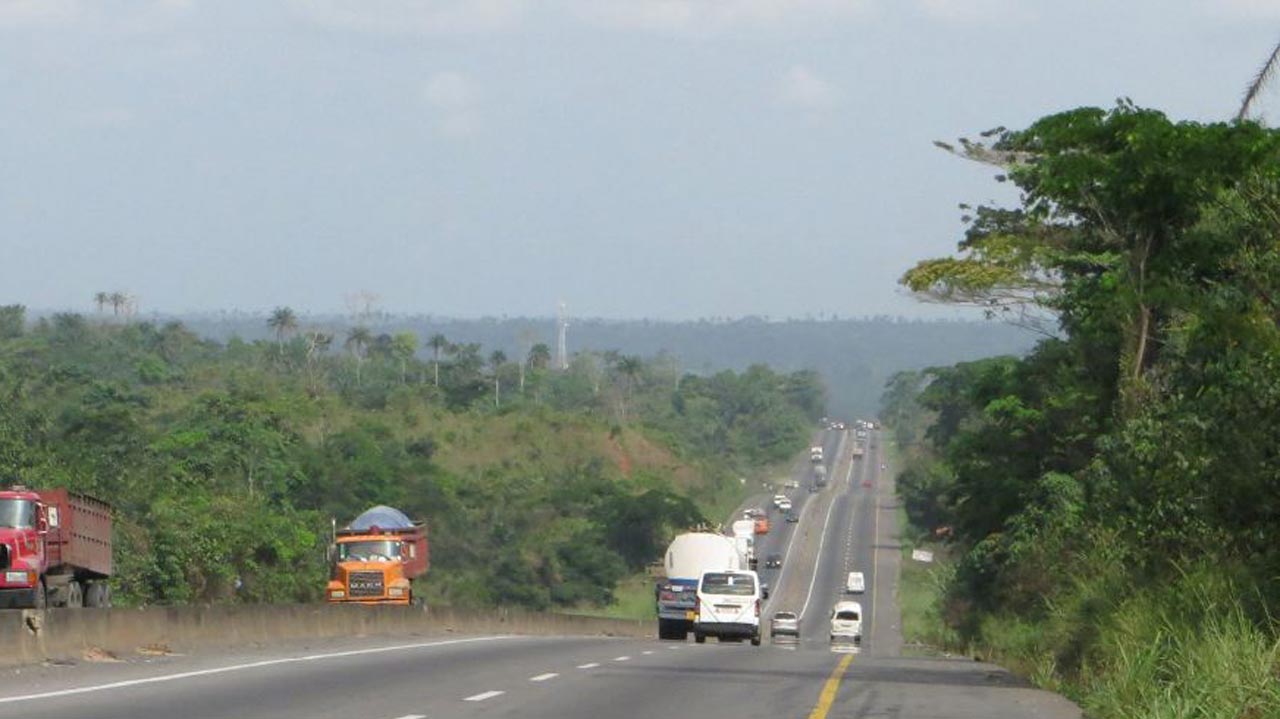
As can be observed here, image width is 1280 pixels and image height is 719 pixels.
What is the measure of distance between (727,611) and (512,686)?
28.9 m

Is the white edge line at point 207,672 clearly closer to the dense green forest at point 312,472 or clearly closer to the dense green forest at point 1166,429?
the dense green forest at point 1166,429

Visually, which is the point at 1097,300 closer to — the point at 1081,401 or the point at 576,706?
the point at 1081,401

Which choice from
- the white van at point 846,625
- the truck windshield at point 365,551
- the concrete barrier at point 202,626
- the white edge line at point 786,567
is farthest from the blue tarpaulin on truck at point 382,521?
the white edge line at point 786,567

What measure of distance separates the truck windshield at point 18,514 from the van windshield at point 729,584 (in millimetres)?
21377

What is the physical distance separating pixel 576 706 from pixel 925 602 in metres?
94.8

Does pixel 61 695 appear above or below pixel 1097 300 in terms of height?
below

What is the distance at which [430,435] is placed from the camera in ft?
491

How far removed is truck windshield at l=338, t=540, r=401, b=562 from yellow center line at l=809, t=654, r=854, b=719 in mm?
24765

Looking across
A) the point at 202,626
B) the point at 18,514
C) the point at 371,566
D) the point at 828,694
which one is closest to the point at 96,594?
the point at 18,514

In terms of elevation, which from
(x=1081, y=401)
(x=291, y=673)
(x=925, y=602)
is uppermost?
(x=1081, y=401)

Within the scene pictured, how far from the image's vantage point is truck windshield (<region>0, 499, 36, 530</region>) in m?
32.2

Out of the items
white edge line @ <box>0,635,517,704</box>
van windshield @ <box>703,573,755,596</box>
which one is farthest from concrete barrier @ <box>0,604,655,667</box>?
van windshield @ <box>703,573,755,596</box>

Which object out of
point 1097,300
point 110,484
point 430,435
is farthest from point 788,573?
point 1097,300

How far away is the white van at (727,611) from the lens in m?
50.2
